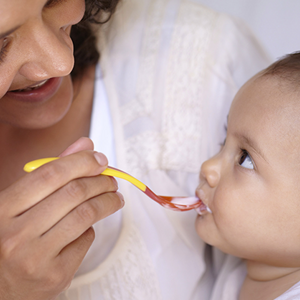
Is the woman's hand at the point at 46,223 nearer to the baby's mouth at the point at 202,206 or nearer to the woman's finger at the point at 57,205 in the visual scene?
the woman's finger at the point at 57,205

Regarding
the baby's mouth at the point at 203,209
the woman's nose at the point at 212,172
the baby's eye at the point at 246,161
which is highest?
the baby's eye at the point at 246,161

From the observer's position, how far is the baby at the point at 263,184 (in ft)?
2.68

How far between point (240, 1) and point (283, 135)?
1.48 m

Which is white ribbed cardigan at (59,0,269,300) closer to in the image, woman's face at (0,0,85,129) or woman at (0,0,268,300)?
woman at (0,0,268,300)

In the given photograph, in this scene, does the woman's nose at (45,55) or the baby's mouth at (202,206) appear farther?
the baby's mouth at (202,206)

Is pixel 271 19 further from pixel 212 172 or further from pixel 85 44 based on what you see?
pixel 212 172

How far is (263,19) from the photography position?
2.03 metres

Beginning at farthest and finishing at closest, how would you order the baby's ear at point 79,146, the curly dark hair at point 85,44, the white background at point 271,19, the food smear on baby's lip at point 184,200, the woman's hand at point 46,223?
1. the white background at point 271,19
2. the curly dark hair at point 85,44
3. the food smear on baby's lip at point 184,200
4. the baby's ear at point 79,146
5. the woman's hand at point 46,223

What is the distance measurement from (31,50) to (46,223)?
33 cm

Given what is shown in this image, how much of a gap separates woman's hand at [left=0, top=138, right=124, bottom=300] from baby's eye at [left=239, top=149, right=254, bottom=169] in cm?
42

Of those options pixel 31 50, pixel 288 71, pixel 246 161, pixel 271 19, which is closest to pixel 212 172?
pixel 246 161

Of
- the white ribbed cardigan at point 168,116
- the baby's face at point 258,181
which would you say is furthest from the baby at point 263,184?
the white ribbed cardigan at point 168,116

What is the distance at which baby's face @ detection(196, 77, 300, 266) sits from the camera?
0.82 metres

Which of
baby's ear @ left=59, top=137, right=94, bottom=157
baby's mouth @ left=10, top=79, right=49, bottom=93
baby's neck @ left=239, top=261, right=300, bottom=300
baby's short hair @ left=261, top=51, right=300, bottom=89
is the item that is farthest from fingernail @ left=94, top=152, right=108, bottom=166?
baby's neck @ left=239, top=261, right=300, bottom=300
